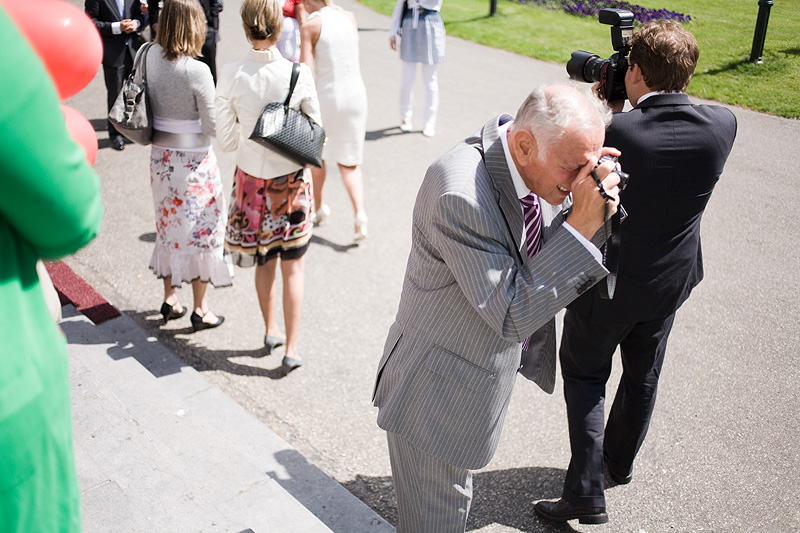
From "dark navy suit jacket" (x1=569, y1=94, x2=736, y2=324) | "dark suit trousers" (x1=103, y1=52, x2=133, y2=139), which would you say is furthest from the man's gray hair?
"dark suit trousers" (x1=103, y1=52, x2=133, y2=139)

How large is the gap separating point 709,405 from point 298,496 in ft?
7.68

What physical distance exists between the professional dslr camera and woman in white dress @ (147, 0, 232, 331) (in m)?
2.19

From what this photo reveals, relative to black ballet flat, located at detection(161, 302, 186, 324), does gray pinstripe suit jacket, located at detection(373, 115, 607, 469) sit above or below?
above

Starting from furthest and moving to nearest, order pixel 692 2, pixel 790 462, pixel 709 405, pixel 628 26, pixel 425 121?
pixel 692 2 → pixel 425 121 → pixel 709 405 → pixel 790 462 → pixel 628 26

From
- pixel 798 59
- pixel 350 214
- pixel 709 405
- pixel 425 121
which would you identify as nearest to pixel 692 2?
pixel 798 59

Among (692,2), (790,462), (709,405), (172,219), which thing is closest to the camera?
(790,462)

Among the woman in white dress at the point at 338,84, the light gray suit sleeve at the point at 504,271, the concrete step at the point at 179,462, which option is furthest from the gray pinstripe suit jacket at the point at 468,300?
the woman in white dress at the point at 338,84

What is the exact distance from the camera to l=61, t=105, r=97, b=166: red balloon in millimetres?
1539

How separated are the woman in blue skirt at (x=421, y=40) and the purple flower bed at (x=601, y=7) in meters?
4.93

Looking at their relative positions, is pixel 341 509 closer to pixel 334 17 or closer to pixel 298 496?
pixel 298 496

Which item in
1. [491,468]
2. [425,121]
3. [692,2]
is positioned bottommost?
[491,468]

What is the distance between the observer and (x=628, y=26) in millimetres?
3129

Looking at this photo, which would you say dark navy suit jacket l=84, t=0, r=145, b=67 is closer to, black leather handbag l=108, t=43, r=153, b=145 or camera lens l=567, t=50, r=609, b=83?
black leather handbag l=108, t=43, r=153, b=145

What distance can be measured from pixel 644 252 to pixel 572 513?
1.19 metres
